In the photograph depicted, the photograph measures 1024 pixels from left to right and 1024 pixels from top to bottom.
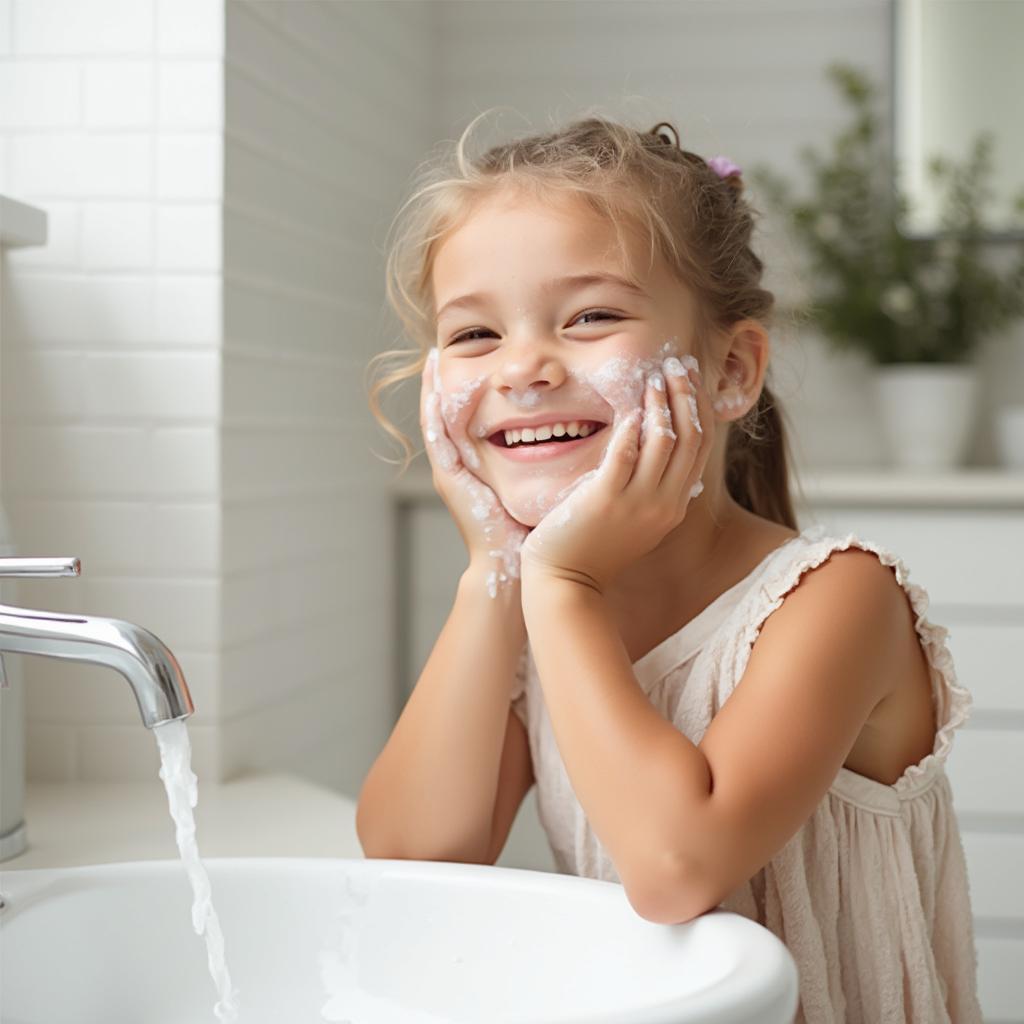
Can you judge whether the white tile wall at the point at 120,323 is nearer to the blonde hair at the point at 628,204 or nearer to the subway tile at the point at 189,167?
the subway tile at the point at 189,167

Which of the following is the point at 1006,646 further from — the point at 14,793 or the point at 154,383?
the point at 14,793

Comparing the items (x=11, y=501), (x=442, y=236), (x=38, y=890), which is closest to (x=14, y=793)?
(x=38, y=890)

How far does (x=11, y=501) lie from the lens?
1.40 metres

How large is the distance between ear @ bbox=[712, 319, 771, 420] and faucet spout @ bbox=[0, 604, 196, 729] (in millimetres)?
549

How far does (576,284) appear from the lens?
39.0 inches

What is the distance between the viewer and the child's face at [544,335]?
0.99 meters

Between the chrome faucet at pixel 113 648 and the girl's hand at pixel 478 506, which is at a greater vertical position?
the girl's hand at pixel 478 506

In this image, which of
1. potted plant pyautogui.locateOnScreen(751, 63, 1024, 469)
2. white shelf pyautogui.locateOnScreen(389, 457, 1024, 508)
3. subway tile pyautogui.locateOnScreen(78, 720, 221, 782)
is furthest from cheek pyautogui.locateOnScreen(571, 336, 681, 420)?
potted plant pyautogui.locateOnScreen(751, 63, 1024, 469)

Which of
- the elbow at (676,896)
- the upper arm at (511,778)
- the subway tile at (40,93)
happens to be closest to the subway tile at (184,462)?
the subway tile at (40,93)

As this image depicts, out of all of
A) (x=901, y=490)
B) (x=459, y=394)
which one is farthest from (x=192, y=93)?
(x=901, y=490)

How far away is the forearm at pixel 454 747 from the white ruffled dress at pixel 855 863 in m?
0.10

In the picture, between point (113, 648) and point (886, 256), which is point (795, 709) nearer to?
point (113, 648)

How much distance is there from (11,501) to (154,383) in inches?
7.5

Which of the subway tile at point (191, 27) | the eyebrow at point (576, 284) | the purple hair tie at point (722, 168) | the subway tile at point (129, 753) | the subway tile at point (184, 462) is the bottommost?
the subway tile at point (129, 753)
